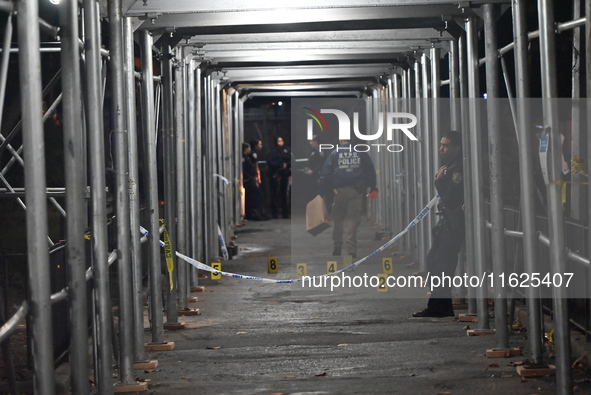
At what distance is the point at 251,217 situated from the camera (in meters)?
27.7

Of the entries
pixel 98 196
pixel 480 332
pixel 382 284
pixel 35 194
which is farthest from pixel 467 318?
pixel 35 194

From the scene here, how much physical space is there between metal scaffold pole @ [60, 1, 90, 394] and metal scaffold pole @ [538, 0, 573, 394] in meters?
3.12

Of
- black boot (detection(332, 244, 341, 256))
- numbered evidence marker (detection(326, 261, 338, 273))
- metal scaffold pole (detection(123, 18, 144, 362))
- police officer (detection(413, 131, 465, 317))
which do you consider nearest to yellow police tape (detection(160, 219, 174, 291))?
metal scaffold pole (detection(123, 18, 144, 362))

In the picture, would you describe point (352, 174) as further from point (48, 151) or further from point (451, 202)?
point (48, 151)

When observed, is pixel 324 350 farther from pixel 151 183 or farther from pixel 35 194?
pixel 35 194

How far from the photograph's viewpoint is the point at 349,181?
54.1ft

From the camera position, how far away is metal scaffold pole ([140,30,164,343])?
29.8 ft

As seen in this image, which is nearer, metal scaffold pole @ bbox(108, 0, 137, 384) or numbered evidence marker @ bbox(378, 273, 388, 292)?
metal scaffold pole @ bbox(108, 0, 137, 384)

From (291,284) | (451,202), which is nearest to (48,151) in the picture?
(291,284)

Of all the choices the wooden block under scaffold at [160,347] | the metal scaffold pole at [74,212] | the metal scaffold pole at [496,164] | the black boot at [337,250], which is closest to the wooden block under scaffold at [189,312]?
the wooden block under scaffold at [160,347]

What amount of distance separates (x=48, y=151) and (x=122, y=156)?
13412 mm

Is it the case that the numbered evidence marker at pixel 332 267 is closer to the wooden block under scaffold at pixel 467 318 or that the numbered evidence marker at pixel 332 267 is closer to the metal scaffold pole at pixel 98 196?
the wooden block under scaffold at pixel 467 318

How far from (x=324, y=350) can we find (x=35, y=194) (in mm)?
4748

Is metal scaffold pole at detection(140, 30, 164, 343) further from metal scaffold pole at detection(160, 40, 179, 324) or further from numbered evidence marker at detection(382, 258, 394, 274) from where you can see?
numbered evidence marker at detection(382, 258, 394, 274)
